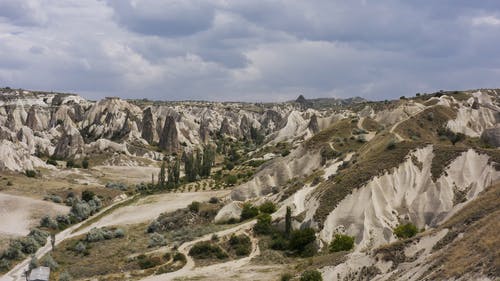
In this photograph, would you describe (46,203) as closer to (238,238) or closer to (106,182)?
(106,182)

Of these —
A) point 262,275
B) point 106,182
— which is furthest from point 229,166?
point 262,275

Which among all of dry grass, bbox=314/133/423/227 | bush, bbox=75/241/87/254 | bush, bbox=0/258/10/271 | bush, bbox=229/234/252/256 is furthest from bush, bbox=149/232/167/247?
dry grass, bbox=314/133/423/227

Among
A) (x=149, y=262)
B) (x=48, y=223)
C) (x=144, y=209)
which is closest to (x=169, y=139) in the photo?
(x=144, y=209)

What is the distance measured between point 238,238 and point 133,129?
116815 mm

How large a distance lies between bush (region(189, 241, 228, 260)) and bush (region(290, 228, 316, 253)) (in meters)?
7.29

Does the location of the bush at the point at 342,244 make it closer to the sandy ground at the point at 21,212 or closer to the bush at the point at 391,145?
the bush at the point at 391,145

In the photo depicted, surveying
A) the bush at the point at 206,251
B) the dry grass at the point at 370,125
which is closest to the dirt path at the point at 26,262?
the bush at the point at 206,251

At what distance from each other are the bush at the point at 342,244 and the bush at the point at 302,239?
311 cm

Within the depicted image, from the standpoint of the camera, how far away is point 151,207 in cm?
8450

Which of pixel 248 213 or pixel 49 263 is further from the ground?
pixel 248 213

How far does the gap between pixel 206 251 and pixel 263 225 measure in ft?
27.1

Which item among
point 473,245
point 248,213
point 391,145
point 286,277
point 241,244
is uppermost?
point 391,145

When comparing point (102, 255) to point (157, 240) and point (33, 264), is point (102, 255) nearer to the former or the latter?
point (157, 240)

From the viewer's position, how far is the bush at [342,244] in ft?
162
